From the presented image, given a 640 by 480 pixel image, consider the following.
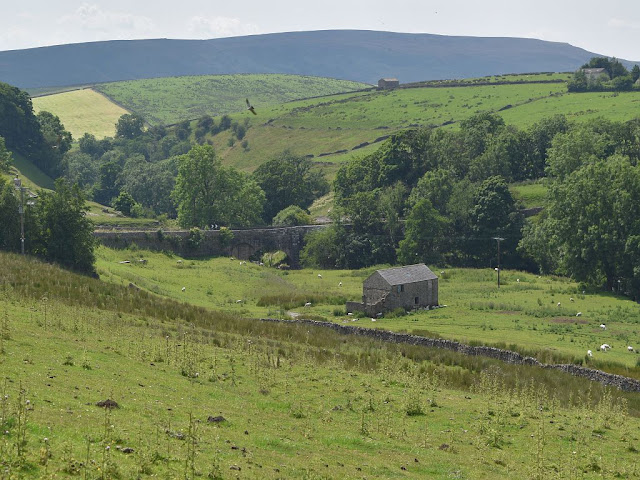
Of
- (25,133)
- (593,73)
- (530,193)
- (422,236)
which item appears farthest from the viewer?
(593,73)

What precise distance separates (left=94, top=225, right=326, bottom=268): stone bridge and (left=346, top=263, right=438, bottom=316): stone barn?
3255 cm

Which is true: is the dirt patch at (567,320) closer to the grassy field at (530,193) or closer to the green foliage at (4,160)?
the grassy field at (530,193)

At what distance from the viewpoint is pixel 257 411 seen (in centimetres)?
2928

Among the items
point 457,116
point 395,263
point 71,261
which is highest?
point 457,116

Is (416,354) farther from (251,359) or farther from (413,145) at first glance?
(413,145)

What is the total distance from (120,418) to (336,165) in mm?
150166

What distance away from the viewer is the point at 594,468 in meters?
26.6

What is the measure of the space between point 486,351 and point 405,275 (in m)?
24.3

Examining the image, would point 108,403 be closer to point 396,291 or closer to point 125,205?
point 396,291

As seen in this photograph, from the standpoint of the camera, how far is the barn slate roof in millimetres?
73438

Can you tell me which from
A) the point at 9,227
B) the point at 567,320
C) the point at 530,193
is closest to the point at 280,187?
the point at 530,193

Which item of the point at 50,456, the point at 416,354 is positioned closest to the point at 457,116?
the point at 416,354

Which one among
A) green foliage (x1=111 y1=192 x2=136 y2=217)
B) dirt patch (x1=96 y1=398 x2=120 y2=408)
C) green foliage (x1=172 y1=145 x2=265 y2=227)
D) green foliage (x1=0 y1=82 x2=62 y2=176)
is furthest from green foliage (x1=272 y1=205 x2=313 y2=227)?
dirt patch (x1=96 y1=398 x2=120 y2=408)

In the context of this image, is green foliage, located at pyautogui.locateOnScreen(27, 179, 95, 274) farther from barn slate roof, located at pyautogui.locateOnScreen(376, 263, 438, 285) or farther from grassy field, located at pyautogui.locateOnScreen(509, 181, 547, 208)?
grassy field, located at pyautogui.locateOnScreen(509, 181, 547, 208)
